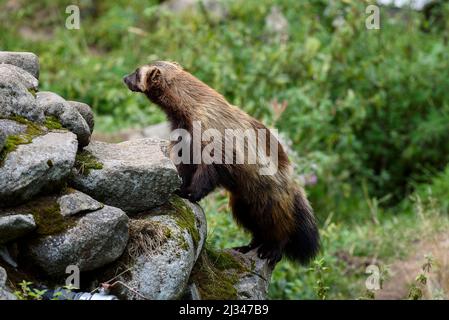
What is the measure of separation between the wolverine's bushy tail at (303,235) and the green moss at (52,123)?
6.16ft

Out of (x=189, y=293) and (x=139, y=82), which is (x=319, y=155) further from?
(x=189, y=293)

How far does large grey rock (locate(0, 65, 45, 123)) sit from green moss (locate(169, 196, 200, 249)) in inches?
38.1

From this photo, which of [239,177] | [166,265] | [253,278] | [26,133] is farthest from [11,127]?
[253,278]

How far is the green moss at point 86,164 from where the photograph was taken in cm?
A: 443

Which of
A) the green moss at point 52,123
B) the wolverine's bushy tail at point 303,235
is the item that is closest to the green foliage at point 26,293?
the green moss at point 52,123

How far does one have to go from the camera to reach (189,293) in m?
4.56

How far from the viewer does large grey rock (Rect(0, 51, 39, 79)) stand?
4.95 metres

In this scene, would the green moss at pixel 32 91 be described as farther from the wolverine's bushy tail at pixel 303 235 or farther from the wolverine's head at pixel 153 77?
the wolverine's bushy tail at pixel 303 235

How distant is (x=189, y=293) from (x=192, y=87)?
154cm

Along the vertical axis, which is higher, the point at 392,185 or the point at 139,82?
the point at 139,82

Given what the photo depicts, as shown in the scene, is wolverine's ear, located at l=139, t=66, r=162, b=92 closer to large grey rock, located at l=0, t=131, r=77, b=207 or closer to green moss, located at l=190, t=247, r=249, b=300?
green moss, located at l=190, t=247, r=249, b=300

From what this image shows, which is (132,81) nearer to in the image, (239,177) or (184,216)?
(239,177)

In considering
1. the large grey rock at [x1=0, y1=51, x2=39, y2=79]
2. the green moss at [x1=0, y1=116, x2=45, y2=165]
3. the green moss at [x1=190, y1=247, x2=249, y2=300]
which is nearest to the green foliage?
the green moss at [x1=0, y1=116, x2=45, y2=165]
